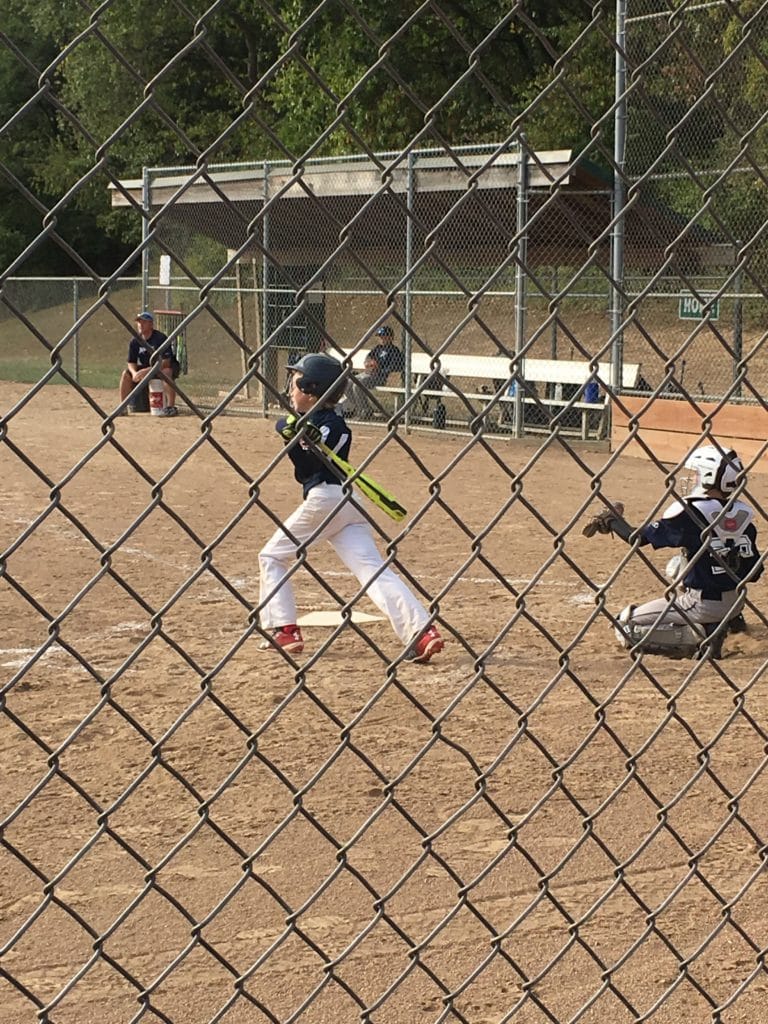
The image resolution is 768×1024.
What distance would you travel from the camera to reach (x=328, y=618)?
7820mm

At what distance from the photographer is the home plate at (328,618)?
7.70m

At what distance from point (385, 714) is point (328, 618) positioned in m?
1.74

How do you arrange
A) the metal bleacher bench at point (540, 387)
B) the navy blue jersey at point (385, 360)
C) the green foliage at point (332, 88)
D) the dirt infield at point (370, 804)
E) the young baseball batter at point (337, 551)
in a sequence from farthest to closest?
the navy blue jersey at point (385, 360) → the metal bleacher bench at point (540, 387) → the young baseball batter at point (337, 551) → the dirt infield at point (370, 804) → the green foliage at point (332, 88)

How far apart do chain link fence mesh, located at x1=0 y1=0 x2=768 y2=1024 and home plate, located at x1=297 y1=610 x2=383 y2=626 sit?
0.24 feet

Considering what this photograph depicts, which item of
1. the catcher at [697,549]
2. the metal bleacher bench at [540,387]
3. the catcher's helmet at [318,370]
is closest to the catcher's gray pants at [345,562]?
the catcher at [697,549]

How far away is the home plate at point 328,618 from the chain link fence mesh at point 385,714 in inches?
2.9

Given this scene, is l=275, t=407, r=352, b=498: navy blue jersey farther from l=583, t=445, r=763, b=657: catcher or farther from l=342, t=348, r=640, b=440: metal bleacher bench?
l=342, t=348, r=640, b=440: metal bleacher bench

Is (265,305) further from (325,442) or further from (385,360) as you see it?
(385,360)

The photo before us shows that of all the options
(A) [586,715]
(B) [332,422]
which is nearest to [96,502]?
(B) [332,422]

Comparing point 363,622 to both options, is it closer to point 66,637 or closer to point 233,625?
point 233,625

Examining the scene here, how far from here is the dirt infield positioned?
102 inches

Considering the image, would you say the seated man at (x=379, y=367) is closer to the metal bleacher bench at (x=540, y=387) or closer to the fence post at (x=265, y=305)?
the metal bleacher bench at (x=540, y=387)

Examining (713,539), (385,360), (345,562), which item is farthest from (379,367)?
(713,539)

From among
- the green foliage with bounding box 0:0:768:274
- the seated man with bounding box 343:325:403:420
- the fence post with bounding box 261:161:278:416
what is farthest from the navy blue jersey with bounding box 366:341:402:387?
the green foliage with bounding box 0:0:768:274
